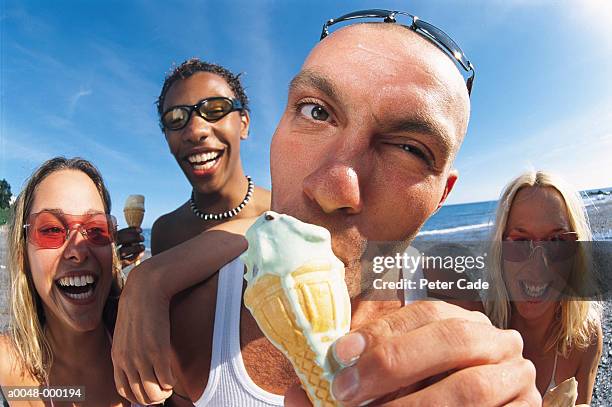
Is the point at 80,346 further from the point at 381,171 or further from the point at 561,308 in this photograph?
the point at 561,308

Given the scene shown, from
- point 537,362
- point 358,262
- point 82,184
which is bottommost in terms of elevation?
point 537,362

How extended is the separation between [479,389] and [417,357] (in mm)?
66

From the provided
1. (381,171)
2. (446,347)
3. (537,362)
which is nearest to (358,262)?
(381,171)

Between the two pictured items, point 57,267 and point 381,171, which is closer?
point 381,171

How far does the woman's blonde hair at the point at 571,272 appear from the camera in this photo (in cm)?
93

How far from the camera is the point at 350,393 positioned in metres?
0.28

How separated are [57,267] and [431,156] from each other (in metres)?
0.76

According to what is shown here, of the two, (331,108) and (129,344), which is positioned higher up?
(331,108)

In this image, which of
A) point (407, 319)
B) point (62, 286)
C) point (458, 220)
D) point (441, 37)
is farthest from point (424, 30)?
point (458, 220)

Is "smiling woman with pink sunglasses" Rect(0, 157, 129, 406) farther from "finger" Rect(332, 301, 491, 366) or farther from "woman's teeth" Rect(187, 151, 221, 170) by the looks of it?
"finger" Rect(332, 301, 491, 366)

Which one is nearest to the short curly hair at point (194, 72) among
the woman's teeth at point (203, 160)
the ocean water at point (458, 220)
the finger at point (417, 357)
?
the woman's teeth at point (203, 160)

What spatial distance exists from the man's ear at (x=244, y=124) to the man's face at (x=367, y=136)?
856 millimetres

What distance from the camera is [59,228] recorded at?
726 mm

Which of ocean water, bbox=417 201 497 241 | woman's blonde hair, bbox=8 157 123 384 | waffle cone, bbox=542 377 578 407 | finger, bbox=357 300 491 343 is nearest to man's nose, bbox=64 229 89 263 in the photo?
woman's blonde hair, bbox=8 157 123 384
